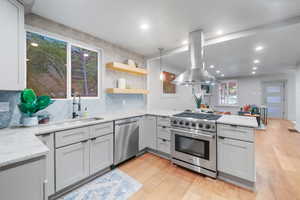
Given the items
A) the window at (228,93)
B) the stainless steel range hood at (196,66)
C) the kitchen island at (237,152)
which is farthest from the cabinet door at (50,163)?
the window at (228,93)

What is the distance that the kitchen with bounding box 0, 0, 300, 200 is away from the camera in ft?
5.01

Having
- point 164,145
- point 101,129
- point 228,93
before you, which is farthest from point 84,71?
point 228,93

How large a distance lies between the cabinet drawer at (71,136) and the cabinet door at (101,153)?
189 mm

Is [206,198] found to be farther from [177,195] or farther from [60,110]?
[60,110]

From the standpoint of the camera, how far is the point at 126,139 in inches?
102

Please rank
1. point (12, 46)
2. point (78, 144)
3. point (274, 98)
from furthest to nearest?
point (274, 98) < point (78, 144) < point (12, 46)

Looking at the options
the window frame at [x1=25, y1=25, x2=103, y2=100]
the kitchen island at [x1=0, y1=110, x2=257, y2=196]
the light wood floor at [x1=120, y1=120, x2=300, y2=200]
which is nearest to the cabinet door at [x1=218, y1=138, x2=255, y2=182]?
the kitchen island at [x1=0, y1=110, x2=257, y2=196]

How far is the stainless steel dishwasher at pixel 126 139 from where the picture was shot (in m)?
2.43

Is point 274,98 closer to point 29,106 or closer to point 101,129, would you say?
point 101,129

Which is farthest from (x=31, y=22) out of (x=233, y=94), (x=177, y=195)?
(x=233, y=94)

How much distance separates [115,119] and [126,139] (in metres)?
0.52

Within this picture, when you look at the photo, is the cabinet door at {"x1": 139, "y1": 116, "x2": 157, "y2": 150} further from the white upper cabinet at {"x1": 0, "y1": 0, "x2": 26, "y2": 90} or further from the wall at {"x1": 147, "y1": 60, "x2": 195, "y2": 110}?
the white upper cabinet at {"x1": 0, "y1": 0, "x2": 26, "y2": 90}

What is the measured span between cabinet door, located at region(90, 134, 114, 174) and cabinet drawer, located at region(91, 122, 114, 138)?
7 cm

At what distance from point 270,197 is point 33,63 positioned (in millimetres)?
3986
